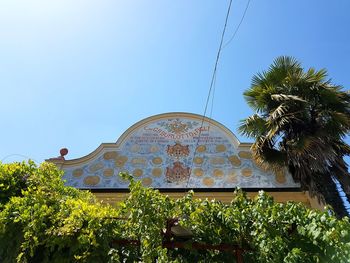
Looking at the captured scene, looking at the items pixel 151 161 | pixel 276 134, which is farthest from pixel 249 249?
pixel 151 161

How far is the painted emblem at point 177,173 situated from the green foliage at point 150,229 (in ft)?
20.9

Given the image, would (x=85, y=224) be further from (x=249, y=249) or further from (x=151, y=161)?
(x=151, y=161)

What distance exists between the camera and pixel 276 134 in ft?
36.2

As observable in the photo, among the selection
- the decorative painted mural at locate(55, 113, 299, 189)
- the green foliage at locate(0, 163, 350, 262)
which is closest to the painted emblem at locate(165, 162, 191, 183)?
the decorative painted mural at locate(55, 113, 299, 189)

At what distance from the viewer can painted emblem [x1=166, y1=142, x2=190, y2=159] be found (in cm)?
1288

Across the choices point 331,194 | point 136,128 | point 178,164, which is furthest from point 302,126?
point 136,128

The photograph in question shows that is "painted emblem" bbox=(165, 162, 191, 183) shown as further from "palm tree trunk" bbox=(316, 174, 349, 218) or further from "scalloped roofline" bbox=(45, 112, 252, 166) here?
"palm tree trunk" bbox=(316, 174, 349, 218)

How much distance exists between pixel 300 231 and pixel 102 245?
8.97ft

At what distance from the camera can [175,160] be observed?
12.7 metres

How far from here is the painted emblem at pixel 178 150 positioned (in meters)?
12.9

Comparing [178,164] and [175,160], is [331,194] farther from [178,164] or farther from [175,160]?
[175,160]

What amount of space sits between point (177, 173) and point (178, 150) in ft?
3.19

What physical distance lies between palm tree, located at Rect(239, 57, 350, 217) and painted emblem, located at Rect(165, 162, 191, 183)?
2.33m

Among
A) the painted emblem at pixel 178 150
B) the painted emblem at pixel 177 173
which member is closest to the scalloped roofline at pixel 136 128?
the painted emblem at pixel 178 150
